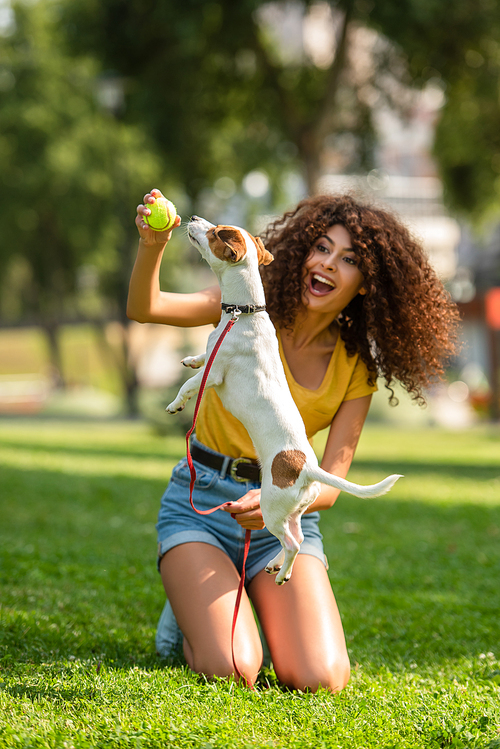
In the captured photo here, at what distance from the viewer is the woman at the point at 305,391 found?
2.83 meters

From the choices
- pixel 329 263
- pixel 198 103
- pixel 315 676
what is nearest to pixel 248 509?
pixel 315 676

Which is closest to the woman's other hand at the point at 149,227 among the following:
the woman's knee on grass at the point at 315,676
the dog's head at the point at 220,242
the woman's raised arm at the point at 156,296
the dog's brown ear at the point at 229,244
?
the woman's raised arm at the point at 156,296

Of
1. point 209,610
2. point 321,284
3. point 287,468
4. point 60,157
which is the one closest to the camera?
point 287,468

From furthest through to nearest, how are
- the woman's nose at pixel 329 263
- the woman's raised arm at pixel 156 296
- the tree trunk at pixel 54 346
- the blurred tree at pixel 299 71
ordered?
the tree trunk at pixel 54 346 → the blurred tree at pixel 299 71 → the woman's nose at pixel 329 263 → the woman's raised arm at pixel 156 296

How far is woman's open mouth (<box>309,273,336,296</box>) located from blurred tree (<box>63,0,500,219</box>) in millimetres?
9069

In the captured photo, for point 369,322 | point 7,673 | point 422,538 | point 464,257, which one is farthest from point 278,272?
point 464,257

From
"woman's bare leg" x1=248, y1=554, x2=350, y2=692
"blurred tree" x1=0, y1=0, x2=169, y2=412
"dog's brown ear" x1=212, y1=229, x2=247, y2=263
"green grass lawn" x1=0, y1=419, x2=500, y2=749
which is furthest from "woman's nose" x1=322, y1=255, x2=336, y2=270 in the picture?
"blurred tree" x1=0, y1=0, x2=169, y2=412

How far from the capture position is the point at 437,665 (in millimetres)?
3312

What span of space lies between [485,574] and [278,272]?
3055 mm

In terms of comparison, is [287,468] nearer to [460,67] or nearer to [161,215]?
[161,215]

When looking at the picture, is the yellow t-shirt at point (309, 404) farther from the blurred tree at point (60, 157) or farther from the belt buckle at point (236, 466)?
the blurred tree at point (60, 157)

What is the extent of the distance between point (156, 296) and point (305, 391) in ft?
2.47

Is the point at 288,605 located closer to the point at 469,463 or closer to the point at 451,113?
the point at 469,463

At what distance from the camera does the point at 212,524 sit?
3047mm
